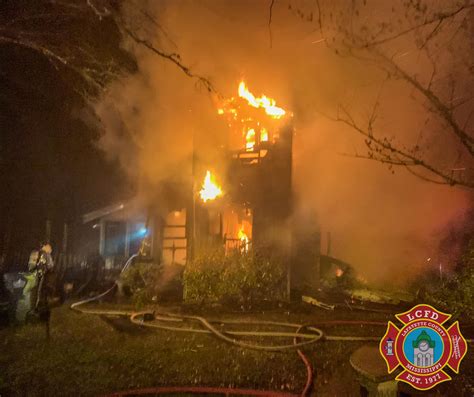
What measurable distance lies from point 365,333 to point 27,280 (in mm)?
7826

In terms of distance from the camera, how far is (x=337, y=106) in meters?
13.1

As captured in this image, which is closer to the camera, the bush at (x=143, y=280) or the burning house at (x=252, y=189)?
the bush at (x=143, y=280)

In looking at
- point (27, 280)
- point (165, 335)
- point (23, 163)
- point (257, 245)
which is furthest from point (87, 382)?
point (23, 163)

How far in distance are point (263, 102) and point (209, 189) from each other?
11.9 ft

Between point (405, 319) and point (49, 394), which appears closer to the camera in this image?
point (405, 319)

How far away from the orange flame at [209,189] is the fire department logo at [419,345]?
804 centimetres

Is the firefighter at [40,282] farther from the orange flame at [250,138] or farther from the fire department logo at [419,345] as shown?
the orange flame at [250,138]

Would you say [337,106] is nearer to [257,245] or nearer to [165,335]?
[257,245]

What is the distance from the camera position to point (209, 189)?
38.8 ft

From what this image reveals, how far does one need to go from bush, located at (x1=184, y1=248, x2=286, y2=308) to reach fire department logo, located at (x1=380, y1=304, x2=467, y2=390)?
5909 mm

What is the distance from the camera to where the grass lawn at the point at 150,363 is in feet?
17.4

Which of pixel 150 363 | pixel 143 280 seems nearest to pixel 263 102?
pixel 143 280

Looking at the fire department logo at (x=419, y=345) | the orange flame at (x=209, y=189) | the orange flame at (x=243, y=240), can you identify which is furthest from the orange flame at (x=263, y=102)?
the fire department logo at (x=419, y=345)

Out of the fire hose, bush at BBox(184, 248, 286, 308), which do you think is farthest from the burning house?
the fire hose
